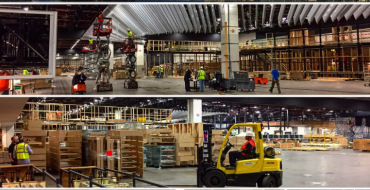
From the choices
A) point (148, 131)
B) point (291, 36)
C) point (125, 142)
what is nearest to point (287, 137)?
point (148, 131)

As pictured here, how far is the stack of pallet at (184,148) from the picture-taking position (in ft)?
67.4

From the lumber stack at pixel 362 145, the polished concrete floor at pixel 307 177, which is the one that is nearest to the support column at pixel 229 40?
the polished concrete floor at pixel 307 177

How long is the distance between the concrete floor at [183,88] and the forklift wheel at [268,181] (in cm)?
314

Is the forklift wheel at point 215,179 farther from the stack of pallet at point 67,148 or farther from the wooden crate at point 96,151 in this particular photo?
the stack of pallet at point 67,148

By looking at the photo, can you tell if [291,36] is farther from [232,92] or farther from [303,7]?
[232,92]

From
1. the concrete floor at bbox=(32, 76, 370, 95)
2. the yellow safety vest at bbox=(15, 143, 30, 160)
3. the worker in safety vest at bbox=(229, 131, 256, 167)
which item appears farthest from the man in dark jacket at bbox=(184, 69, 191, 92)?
the yellow safety vest at bbox=(15, 143, 30, 160)

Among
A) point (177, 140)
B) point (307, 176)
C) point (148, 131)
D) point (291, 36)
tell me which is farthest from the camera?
point (148, 131)

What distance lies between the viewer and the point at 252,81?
A: 595 inches

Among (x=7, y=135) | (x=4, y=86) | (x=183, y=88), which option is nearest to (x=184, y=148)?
(x=183, y=88)

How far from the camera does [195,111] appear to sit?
22469 millimetres

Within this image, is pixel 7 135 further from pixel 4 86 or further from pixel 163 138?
pixel 4 86

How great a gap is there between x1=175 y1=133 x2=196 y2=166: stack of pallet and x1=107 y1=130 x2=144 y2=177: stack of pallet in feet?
13.0

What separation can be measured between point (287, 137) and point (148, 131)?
64.5ft

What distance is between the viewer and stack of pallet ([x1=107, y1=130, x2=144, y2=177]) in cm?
1611
